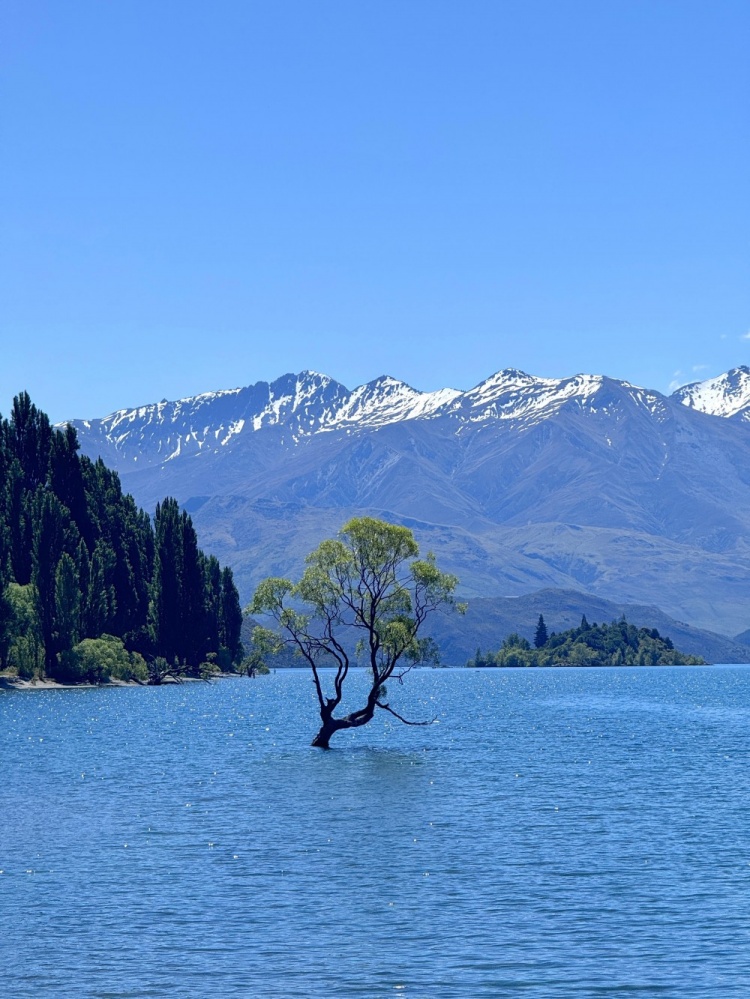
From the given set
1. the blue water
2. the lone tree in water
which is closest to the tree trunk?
the lone tree in water

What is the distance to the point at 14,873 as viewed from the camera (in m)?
52.5

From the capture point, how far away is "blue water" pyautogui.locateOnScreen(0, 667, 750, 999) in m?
38.4

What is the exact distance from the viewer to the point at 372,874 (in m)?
52.8

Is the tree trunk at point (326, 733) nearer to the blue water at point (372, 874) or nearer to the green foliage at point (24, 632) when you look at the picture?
the blue water at point (372, 874)

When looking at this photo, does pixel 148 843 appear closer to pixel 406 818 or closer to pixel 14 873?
pixel 14 873

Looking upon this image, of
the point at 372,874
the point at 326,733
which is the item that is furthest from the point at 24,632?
the point at 372,874

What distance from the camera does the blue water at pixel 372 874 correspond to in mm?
38375

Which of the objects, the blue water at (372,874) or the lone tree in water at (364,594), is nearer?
the blue water at (372,874)

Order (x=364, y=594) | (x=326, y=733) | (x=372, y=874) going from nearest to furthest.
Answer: (x=372, y=874)
(x=364, y=594)
(x=326, y=733)

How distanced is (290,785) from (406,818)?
15606mm

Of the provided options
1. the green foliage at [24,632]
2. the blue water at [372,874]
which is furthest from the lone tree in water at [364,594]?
the green foliage at [24,632]

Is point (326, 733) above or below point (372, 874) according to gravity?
above

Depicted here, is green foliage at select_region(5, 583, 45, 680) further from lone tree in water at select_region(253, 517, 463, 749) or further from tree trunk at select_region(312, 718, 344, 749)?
lone tree in water at select_region(253, 517, 463, 749)

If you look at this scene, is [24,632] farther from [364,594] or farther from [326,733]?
[364,594]
